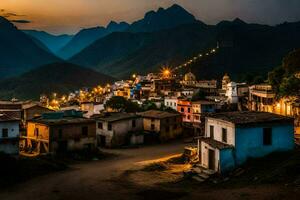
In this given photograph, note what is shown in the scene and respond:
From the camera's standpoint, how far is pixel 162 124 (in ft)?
187

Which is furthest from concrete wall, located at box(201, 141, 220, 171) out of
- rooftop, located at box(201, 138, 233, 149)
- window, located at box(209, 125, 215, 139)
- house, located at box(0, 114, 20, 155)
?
house, located at box(0, 114, 20, 155)

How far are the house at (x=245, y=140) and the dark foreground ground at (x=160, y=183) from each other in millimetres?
763

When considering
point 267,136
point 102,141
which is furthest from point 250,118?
point 102,141

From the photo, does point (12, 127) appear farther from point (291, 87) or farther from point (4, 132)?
point (291, 87)

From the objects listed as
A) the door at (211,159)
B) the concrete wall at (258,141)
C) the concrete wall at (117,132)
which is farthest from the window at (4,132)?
the concrete wall at (258,141)

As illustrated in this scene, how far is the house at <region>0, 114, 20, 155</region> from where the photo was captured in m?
38.2

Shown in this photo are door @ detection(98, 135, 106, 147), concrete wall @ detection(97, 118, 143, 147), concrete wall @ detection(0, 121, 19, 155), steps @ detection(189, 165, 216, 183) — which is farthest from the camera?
door @ detection(98, 135, 106, 147)

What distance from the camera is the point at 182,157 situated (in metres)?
37.5

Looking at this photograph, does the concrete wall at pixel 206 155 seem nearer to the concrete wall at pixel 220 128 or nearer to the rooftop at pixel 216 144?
the rooftop at pixel 216 144

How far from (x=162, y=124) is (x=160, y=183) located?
29.6 metres

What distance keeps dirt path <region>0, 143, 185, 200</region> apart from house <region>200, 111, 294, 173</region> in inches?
261

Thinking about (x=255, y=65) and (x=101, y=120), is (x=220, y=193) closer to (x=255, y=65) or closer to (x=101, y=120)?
(x=101, y=120)

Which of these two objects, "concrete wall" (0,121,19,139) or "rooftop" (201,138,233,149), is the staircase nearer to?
"rooftop" (201,138,233,149)

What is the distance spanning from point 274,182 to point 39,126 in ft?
94.9
